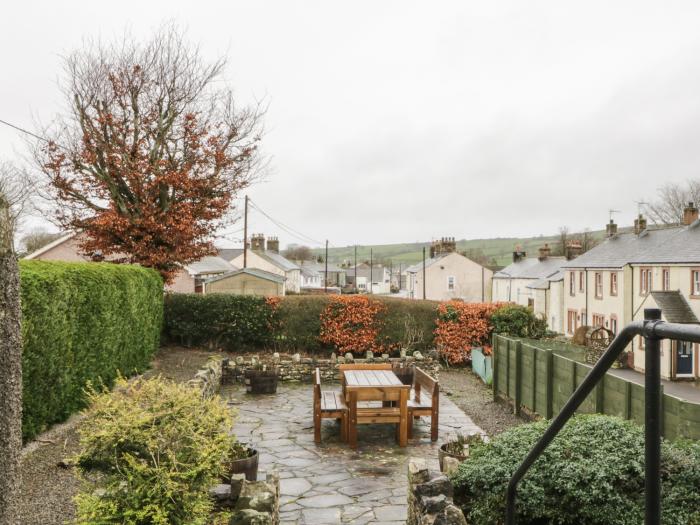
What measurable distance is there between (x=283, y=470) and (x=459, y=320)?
13.5 m

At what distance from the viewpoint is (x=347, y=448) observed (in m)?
10.4

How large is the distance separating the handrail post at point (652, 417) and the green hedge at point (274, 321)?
20.0m

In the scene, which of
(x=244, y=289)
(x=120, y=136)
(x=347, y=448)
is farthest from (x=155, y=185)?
(x=244, y=289)

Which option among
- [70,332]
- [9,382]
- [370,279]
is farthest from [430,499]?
[370,279]

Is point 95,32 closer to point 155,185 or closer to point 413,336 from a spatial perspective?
point 155,185

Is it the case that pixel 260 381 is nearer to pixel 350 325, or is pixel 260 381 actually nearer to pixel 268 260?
pixel 350 325

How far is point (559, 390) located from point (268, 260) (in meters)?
53.6

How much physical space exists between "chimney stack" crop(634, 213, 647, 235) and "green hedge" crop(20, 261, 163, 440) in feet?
113

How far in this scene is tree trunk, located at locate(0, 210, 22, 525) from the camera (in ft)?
12.9

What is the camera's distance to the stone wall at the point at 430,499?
5291mm

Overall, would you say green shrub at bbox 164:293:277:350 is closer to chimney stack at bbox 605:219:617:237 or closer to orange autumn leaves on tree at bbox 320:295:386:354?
orange autumn leaves on tree at bbox 320:295:386:354

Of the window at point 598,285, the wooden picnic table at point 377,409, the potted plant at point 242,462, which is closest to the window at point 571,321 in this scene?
the window at point 598,285

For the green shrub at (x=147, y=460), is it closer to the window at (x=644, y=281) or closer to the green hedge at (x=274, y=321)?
the green hedge at (x=274, y=321)

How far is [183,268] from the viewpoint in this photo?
2278 centimetres
